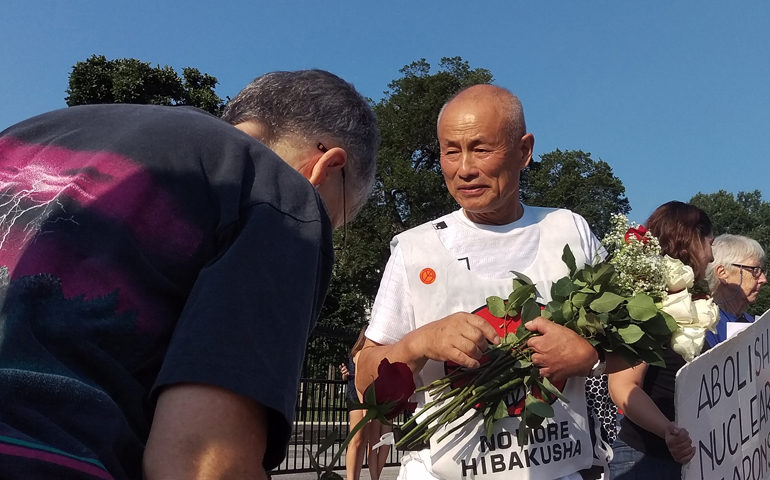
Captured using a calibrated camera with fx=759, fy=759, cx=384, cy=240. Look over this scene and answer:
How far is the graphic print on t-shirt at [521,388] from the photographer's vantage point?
2.46 metres

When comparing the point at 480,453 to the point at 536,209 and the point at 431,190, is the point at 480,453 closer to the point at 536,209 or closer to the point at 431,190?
the point at 536,209

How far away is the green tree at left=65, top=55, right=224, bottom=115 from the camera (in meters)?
25.9

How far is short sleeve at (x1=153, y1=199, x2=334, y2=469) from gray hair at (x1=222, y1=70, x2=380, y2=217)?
1.69 feet

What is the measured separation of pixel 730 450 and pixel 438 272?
145 centimetres

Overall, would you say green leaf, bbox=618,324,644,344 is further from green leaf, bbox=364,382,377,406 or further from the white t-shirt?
green leaf, bbox=364,382,377,406

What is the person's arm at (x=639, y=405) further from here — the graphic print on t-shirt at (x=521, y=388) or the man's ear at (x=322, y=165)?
the man's ear at (x=322, y=165)

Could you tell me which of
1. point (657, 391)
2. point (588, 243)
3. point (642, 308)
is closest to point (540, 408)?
point (642, 308)

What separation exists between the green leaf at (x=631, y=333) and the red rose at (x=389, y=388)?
797mm

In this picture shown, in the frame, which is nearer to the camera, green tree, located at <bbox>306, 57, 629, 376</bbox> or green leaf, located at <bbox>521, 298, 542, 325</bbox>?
green leaf, located at <bbox>521, 298, 542, 325</bbox>

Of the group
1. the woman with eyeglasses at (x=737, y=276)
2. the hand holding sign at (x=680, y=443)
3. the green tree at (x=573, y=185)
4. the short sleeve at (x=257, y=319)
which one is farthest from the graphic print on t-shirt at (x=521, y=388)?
the green tree at (x=573, y=185)

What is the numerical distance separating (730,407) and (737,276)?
6.29ft

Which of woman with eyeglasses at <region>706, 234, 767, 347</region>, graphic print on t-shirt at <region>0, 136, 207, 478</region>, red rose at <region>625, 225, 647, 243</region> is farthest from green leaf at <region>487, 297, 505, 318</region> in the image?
woman with eyeglasses at <region>706, 234, 767, 347</region>

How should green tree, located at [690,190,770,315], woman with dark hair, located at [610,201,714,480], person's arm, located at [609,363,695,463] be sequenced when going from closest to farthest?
1. person's arm, located at [609,363,695,463]
2. woman with dark hair, located at [610,201,714,480]
3. green tree, located at [690,190,770,315]

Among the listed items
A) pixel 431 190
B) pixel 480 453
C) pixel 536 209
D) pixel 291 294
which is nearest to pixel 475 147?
pixel 536 209
